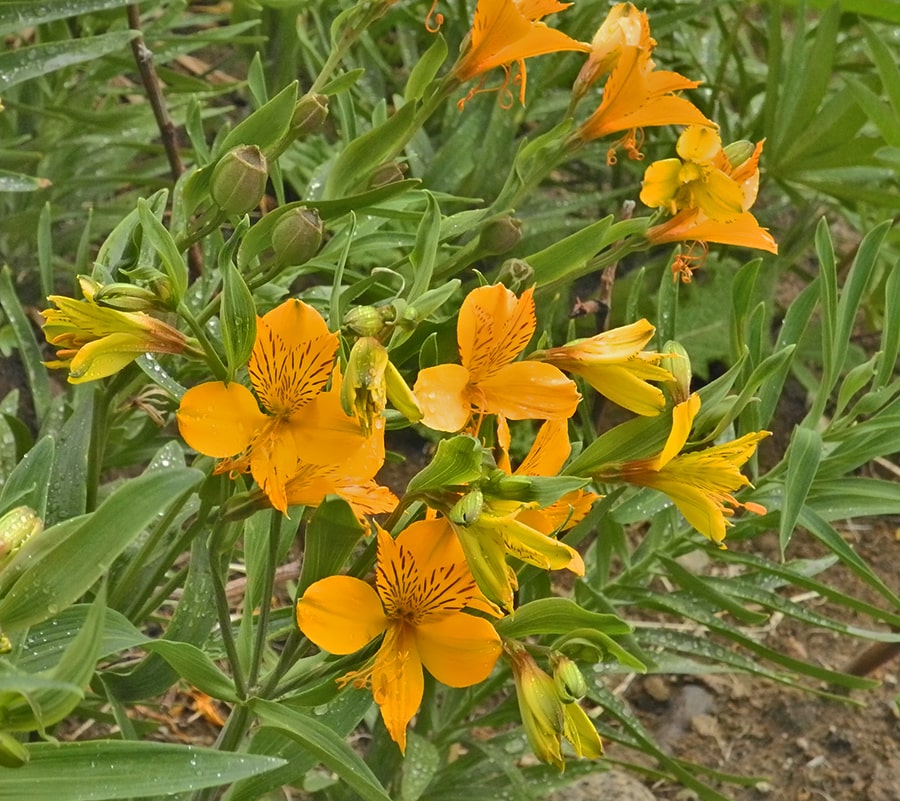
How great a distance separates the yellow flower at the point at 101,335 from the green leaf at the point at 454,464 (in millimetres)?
140

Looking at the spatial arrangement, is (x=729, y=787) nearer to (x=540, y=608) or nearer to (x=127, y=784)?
(x=540, y=608)

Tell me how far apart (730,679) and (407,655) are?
0.98 meters

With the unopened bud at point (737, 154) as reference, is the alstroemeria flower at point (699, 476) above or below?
below

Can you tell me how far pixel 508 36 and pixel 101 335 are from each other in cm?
32

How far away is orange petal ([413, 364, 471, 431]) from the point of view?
17.8 inches

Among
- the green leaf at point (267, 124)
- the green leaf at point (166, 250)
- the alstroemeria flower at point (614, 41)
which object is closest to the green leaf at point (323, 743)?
the green leaf at point (166, 250)

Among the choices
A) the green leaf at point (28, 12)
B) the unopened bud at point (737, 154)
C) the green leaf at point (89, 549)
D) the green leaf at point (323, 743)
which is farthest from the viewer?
the green leaf at point (28, 12)

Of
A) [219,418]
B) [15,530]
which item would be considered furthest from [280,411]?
[15,530]

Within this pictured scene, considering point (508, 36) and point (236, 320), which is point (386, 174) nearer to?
point (508, 36)

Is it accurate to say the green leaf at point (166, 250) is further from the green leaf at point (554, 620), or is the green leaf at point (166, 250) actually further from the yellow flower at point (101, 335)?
the green leaf at point (554, 620)

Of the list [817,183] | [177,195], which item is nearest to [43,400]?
[177,195]

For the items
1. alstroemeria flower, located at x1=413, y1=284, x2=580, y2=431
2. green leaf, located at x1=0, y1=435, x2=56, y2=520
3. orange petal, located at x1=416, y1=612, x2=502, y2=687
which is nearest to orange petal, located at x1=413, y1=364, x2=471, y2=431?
alstroemeria flower, located at x1=413, y1=284, x2=580, y2=431

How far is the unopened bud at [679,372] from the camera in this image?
52 centimetres

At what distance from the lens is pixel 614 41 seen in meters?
0.65
